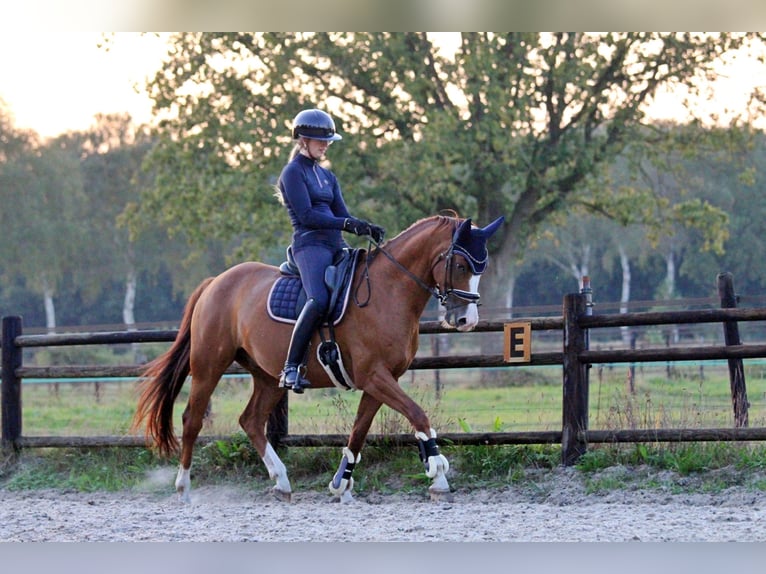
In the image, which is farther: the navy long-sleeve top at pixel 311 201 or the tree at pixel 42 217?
the tree at pixel 42 217

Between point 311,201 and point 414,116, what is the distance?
14.9m

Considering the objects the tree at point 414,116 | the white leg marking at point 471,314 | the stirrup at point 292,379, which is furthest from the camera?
the tree at point 414,116

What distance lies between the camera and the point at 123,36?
2227 cm

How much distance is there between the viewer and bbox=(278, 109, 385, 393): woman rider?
696 centimetres

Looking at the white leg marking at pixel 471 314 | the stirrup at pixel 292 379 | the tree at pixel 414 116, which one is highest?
the tree at pixel 414 116

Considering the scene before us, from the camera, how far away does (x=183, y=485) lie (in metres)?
7.67

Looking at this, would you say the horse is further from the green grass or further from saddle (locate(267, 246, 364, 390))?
the green grass

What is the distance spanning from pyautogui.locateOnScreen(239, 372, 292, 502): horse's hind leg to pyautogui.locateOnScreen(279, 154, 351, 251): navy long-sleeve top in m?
1.27

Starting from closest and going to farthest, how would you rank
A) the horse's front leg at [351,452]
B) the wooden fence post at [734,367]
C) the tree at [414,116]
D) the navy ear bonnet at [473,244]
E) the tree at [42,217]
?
the navy ear bonnet at [473,244] → the horse's front leg at [351,452] → the wooden fence post at [734,367] → the tree at [414,116] → the tree at [42,217]

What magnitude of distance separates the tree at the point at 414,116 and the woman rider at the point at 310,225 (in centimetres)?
1319

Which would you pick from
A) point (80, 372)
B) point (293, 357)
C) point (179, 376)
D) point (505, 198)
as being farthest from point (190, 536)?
point (505, 198)

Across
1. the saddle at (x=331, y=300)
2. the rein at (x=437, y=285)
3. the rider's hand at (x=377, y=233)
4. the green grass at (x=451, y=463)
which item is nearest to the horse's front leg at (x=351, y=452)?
the saddle at (x=331, y=300)

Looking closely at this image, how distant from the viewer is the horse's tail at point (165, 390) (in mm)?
7980

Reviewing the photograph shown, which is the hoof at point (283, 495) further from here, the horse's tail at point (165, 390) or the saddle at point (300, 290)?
the saddle at point (300, 290)
